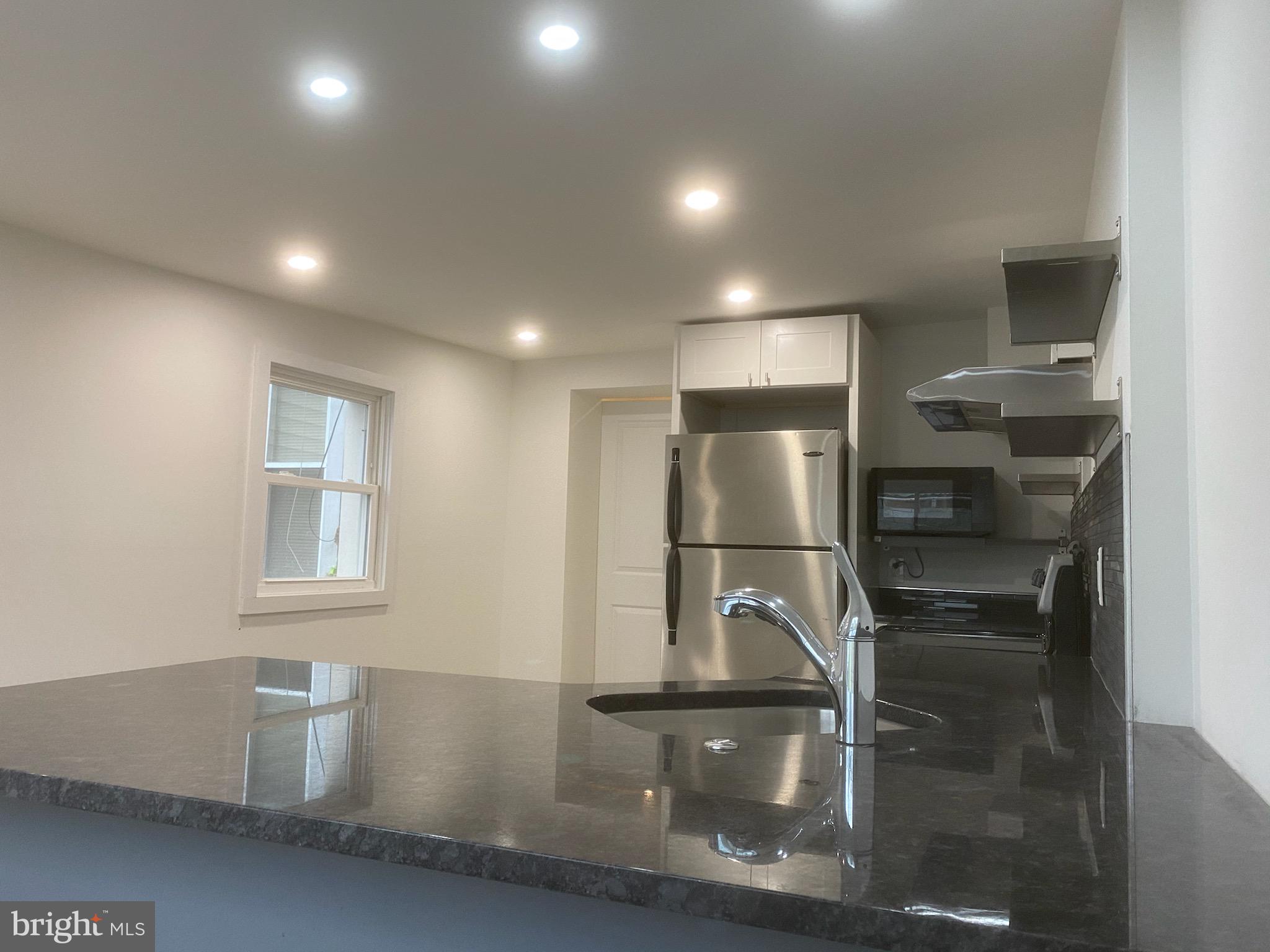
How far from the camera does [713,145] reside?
252 cm

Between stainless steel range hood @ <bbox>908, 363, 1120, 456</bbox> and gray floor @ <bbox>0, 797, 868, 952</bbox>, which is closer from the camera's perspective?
gray floor @ <bbox>0, 797, 868, 952</bbox>

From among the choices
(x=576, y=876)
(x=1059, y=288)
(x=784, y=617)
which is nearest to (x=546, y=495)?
(x=1059, y=288)

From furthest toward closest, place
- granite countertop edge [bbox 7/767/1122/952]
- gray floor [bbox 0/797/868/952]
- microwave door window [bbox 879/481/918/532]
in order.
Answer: microwave door window [bbox 879/481/918/532], gray floor [bbox 0/797/868/952], granite countertop edge [bbox 7/767/1122/952]

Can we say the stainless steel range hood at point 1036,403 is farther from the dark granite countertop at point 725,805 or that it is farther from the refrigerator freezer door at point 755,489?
the refrigerator freezer door at point 755,489

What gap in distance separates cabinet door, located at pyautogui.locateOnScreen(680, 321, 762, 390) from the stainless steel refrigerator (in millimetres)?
298

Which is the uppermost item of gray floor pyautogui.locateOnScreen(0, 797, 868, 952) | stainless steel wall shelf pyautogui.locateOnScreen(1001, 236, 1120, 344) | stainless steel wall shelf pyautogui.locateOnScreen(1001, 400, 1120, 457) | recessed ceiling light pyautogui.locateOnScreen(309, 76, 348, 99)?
recessed ceiling light pyautogui.locateOnScreen(309, 76, 348, 99)

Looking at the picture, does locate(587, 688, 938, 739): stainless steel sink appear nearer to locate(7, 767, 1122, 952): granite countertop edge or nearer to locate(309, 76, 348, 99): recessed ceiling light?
locate(7, 767, 1122, 952): granite countertop edge

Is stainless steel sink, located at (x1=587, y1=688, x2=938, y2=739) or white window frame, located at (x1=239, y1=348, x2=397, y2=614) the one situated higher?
white window frame, located at (x1=239, y1=348, x2=397, y2=614)

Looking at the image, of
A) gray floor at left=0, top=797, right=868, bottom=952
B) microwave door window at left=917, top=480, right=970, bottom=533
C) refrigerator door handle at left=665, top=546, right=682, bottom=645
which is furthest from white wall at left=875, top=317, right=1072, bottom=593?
gray floor at left=0, top=797, right=868, bottom=952

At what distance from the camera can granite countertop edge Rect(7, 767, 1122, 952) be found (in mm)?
616

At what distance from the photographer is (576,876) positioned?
706 millimetres

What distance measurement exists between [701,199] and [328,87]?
1.17 meters

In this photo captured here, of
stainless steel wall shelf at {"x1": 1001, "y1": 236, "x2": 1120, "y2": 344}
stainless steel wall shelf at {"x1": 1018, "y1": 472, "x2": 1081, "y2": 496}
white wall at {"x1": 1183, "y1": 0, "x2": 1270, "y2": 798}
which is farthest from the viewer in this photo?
stainless steel wall shelf at {"x1": 1018, "y1": 472, "x2": 1081, "y2": 496}

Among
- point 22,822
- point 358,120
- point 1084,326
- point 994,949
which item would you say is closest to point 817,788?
point 994,949
